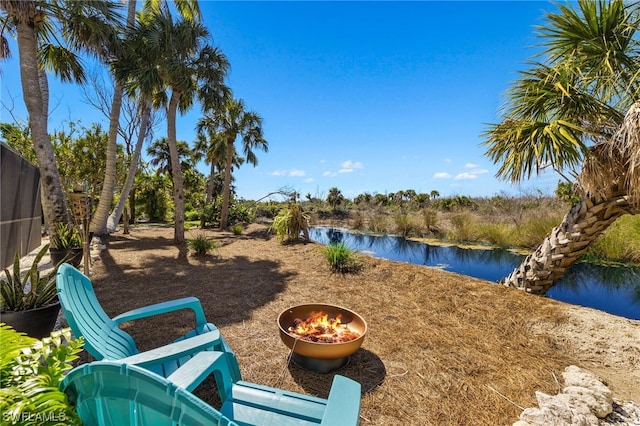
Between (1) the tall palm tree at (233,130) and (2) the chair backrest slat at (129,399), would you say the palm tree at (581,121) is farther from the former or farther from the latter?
(1) the tall palm tree at (233,130)

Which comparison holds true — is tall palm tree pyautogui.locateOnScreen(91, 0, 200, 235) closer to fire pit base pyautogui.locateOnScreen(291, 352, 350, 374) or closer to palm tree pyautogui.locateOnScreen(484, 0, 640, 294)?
fire pit base pyautogui.locateOnScreen(291, 352, 350, 374)

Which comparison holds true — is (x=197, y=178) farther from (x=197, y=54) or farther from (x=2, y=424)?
(x=2, y=424)

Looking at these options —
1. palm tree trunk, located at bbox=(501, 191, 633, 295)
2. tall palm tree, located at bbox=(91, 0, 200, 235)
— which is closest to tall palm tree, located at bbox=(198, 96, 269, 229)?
tall palm tree, located at bbox=(91, 0, 200, 235)

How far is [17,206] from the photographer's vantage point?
489 centimetres

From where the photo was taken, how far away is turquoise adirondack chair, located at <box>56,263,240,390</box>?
1363 mm

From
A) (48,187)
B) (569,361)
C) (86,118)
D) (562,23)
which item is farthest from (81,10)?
(569,361)

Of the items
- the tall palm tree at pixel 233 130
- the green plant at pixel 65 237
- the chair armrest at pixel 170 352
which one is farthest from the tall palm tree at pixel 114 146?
the chair armrest at pixel 170 352

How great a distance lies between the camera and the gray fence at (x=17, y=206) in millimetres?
4266

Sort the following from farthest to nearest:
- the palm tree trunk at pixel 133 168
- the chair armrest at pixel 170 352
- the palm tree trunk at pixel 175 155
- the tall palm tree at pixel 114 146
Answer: the palm tree trunk at pixel 133 168 < the palm tree trunk at pixel 175 155 < the tall palm tree at pixel 114 146 < the chair armrest at pixel 170 352

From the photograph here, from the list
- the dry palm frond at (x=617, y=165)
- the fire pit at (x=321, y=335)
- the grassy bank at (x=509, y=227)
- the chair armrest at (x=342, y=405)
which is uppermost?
the dry palm frond at (x=617, y=165)

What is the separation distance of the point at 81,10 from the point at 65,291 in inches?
259

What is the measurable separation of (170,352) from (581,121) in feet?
16.6

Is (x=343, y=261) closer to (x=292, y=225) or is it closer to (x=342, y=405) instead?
(x=292, y=225)

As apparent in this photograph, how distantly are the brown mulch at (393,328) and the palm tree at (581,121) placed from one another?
50.5 inches
